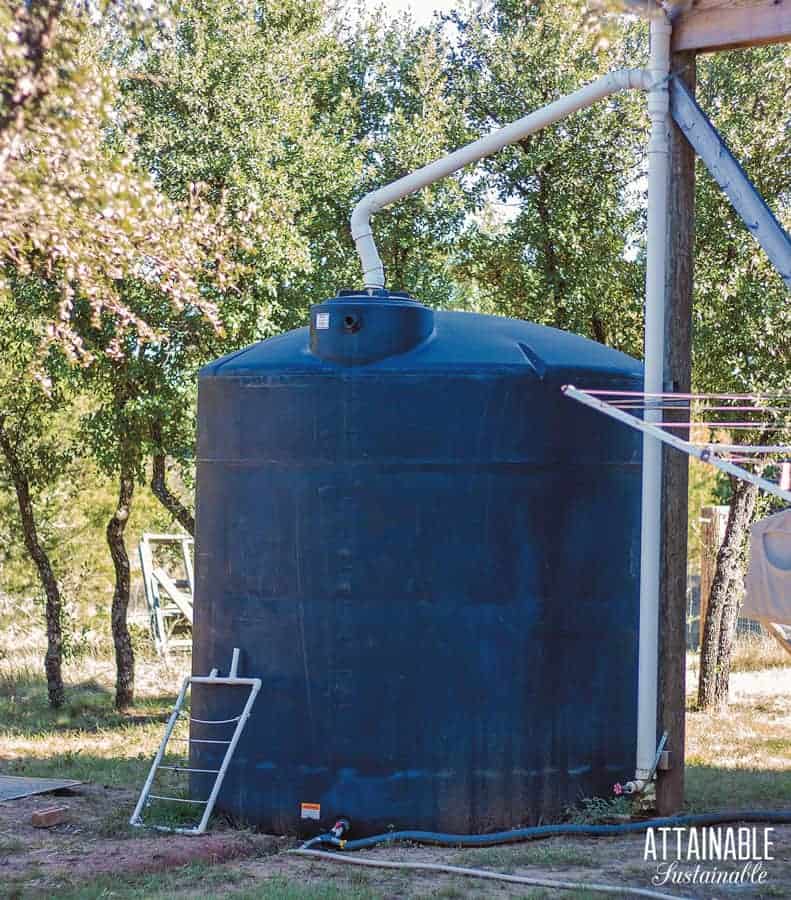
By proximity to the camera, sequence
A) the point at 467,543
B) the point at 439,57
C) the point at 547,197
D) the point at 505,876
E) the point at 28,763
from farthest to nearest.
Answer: the point at 439,57, the point at 547,197, the point at 28,763, the point at 467,543, the point at 505,876

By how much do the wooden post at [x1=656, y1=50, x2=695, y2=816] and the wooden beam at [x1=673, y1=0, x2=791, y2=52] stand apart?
5.1 inches

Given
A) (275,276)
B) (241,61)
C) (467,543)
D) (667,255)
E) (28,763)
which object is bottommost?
(28,763)

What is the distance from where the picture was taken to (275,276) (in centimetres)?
1341

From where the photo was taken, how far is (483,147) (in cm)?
948

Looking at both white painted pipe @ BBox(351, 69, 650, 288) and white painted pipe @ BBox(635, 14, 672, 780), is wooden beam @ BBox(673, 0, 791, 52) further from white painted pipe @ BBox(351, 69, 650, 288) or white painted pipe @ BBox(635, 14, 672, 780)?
white painted pipe @ BBox(351, 69, 650, 288)

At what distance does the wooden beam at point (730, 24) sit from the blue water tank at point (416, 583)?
2.21 m

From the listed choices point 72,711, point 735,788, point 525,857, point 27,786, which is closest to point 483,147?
point 525,857

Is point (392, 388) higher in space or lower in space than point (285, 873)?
higher

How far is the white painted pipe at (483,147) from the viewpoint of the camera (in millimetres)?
8805

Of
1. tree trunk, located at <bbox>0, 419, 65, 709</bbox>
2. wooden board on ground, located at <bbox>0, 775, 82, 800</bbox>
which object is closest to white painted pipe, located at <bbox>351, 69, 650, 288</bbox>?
wooden board on ground, located at <bbox>0, 775, 82, 800</bbox>

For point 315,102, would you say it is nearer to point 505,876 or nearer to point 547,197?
point 547,197

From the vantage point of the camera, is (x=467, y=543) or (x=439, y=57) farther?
(x=439, y=57)

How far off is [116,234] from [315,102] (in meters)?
10.4

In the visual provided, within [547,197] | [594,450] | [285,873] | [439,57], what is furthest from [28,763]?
[439,57]
